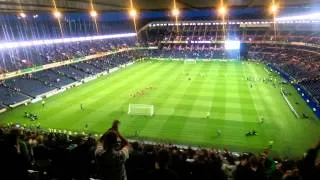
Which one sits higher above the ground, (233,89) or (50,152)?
(50,152)

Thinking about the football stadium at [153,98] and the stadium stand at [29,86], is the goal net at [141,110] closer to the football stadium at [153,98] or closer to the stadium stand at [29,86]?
the football stadium at [153,98]

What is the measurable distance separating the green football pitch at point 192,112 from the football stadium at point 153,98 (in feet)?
0.54

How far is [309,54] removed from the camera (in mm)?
67625

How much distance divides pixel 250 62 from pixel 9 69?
6089 cm

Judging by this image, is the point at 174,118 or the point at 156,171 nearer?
the point at 156,171

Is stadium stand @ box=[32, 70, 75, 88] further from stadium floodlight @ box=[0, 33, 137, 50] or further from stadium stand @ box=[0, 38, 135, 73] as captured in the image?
stadium floodlight @ box=[0, 33, 137, 50]

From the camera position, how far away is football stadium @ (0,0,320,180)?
10.4 metres

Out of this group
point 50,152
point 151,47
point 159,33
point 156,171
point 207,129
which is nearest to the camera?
point 156,171

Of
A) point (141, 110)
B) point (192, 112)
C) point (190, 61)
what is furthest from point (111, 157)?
point (190, 61)

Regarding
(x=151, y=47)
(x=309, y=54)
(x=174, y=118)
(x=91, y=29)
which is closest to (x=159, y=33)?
(x=151, y=47)

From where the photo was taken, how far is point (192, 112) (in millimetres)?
39812

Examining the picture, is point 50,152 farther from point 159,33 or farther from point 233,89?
point 159,33

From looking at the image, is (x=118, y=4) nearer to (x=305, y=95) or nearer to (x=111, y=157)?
(x=305, y=95)

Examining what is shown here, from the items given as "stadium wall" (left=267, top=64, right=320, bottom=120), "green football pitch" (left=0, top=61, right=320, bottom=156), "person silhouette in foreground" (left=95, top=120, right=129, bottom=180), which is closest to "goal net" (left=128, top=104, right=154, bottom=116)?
"green football pitch" (left=0, top=61, right=320, bottom=156)
